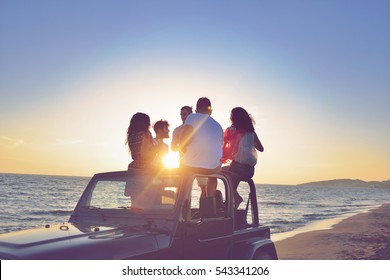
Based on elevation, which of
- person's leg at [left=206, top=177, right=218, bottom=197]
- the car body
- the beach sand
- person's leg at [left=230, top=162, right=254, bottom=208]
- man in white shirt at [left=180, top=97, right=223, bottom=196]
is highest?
man in white shirt at [left=180, top=97, right=223, bottom=196]

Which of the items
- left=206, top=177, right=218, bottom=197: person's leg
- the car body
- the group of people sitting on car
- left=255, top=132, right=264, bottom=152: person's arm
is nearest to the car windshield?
the car body

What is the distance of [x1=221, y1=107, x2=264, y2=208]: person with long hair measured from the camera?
534 cm

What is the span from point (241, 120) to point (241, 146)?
1.26 ft

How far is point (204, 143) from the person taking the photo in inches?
181

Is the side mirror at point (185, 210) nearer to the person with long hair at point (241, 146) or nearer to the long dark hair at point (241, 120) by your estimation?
the person with long hair at point (241, 146)

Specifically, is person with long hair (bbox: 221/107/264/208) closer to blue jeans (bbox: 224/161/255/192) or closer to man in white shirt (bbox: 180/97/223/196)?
blue jeans (bbox: 224/161/255/192)

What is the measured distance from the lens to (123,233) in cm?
354

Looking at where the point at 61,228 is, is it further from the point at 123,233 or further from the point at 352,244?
the point at 352,244

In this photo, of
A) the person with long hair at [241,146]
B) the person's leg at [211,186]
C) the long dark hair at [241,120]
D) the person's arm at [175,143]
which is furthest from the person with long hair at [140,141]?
the long dark hair at [241,120]

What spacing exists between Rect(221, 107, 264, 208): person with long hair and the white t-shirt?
646 millimetres

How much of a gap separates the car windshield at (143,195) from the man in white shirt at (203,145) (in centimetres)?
37

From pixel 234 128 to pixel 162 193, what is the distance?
185 cm

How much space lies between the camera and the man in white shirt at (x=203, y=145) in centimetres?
444

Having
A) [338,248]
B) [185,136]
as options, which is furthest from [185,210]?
[338,248]
